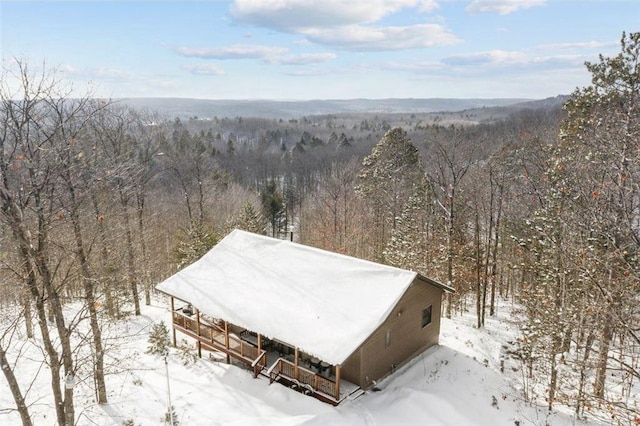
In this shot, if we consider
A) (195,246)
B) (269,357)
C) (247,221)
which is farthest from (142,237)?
(269,357)

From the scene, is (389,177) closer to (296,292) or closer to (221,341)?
(296,292)

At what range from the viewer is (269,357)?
56.2ft

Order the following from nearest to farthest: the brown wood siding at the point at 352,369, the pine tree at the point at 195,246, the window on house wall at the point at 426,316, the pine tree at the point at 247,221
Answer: the brown wood siding at the point at 352,369 → the window on house wall at the point at 426,316 → the pine tree at the point at 195,246 → the pine tree at the point at 247,221

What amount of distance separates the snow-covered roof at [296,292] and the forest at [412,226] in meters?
4.36

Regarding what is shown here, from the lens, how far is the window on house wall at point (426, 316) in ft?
56.4

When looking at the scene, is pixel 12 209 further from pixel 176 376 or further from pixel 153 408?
pixel 176 376

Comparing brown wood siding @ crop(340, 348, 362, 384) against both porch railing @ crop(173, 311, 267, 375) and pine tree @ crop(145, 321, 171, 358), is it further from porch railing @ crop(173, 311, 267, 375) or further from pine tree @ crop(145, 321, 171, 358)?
pine tree @ crop(145, 321, 171, 358)

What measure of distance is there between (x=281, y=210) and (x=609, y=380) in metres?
40.1

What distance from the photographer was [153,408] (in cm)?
1468

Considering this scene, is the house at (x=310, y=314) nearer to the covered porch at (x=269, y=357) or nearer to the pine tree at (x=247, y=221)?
the covered porch at (x=269, y=357)

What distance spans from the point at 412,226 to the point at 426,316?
440 inches

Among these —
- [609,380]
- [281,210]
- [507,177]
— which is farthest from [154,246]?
[609,380]

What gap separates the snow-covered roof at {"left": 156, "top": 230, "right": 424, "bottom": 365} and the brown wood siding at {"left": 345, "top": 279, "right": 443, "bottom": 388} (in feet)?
2.39

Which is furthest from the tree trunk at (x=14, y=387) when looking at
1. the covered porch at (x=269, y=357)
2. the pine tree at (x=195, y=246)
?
the pine tree at (x=195, y=246)
